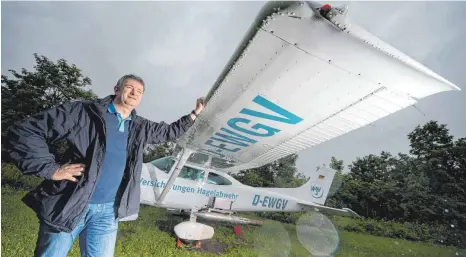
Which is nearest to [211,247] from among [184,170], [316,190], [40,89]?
[184,170]

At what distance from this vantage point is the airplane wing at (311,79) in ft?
5.32

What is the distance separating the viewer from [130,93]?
160 centimetres

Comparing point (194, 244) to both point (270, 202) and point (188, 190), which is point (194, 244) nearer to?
point (188, 190)

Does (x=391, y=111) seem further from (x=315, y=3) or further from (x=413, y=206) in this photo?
(x=413, y=206)

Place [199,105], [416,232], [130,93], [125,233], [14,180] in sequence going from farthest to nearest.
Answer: [416,232] < [14,180] < [125,233] < [199,105] < [130,93]

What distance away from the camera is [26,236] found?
153 inches

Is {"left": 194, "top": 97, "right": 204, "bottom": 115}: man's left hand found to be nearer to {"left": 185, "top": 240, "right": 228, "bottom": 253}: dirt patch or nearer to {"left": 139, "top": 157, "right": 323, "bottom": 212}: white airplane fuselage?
{"left": 185, "top": 240, "right": 228, "bottom": 253}: dirt patch

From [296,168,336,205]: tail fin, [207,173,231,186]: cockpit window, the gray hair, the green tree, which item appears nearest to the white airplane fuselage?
[207,173,231,186]: cockpit window

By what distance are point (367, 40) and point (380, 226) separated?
56.8 ft

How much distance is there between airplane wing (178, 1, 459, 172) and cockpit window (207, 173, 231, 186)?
3.82 metres

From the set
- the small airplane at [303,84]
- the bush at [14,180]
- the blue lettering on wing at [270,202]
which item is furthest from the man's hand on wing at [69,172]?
the bush at [14,180]

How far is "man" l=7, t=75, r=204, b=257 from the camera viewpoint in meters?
1.29

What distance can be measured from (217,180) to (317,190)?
4.52m

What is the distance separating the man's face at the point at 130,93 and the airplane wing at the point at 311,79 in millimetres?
776
